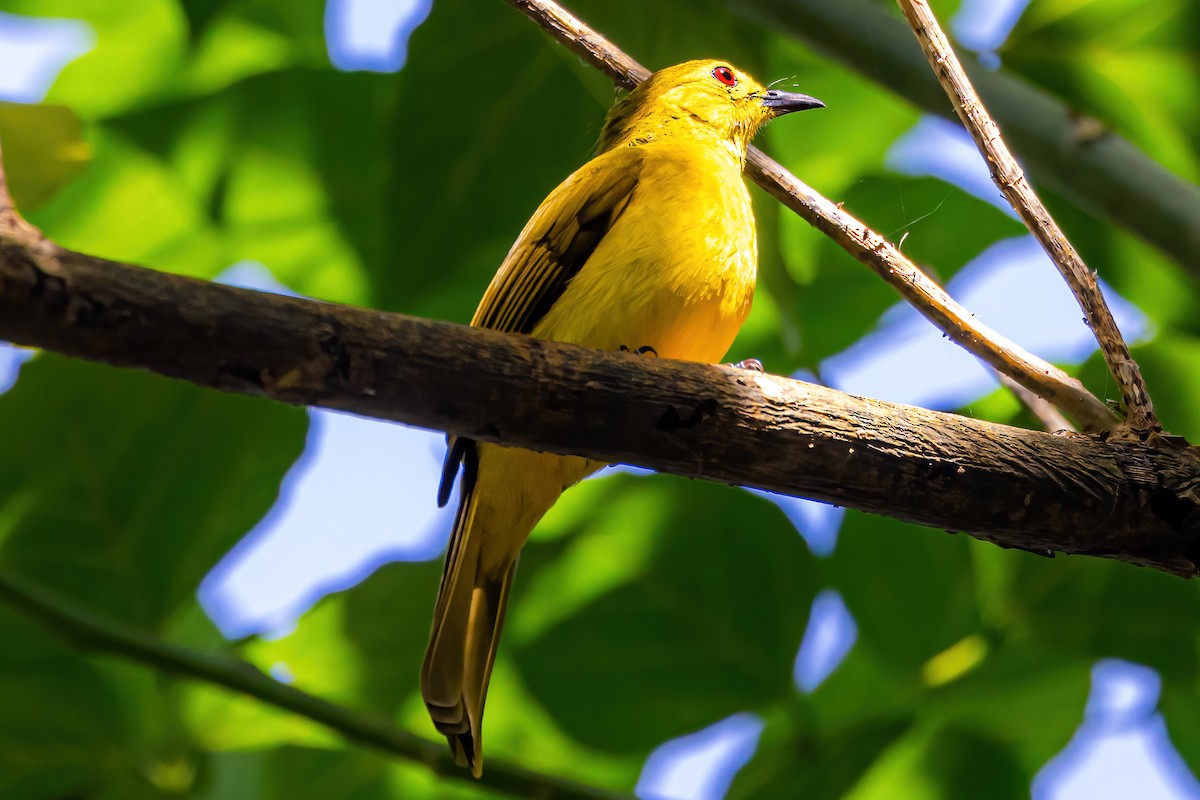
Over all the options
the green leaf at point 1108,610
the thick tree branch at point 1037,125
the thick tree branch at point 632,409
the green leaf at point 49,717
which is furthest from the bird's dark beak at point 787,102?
the green leaf at point 49,717

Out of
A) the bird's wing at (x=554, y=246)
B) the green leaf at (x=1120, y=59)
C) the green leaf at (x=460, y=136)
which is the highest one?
the green leaf at (x=1120, y=59)

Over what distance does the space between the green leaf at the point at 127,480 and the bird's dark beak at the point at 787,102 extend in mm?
1402

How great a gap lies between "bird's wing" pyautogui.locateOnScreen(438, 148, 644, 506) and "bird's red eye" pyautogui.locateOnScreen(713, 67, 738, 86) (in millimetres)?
660

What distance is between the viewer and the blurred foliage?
2527 mm

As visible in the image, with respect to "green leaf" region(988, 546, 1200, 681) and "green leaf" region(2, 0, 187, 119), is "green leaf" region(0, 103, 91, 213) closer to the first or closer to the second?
"green leaf" region(2, 0, 187, 119)

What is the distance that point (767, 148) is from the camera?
9.78 ft

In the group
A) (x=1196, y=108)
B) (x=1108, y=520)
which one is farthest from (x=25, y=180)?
(x=1196, y=108)

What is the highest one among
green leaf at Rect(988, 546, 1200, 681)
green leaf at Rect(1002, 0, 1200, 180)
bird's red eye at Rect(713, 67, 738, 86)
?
bird's red eye at Rect(713, 67, 738, 86)

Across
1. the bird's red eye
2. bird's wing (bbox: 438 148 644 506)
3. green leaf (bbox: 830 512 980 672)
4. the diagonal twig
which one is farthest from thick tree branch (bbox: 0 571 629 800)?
the bird's red eye

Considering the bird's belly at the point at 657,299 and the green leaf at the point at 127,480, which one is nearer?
the bird's belly at the point at 657,299

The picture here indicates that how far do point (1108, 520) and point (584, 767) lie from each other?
5.16 feet

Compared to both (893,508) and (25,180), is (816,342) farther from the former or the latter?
(25,180)

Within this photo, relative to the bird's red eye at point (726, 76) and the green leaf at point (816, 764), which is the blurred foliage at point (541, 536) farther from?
the bird's red eye at point (726, 76)

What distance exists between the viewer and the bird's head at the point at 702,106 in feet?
9.15
